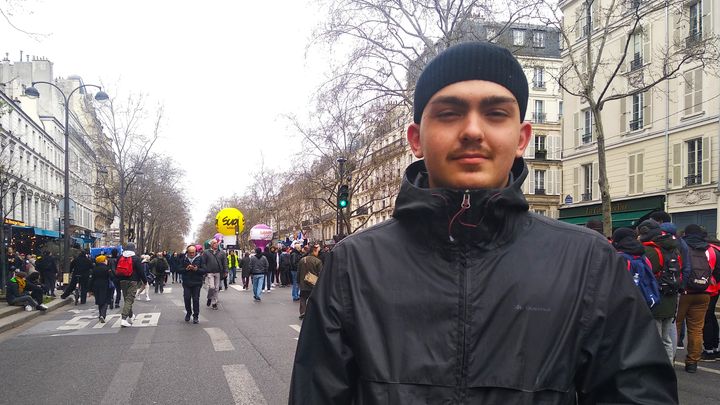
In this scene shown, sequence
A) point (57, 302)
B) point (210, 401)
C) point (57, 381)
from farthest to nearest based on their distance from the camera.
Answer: point (57, 302) → point (57, 381) → point (210, 401)

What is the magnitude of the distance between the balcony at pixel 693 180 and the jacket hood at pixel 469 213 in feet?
84.0

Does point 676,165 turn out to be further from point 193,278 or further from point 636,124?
point 193,278

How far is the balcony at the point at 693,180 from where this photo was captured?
76.6 ft

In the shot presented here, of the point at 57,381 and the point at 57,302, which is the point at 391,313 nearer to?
the point at 57,381

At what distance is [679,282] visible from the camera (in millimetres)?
6875

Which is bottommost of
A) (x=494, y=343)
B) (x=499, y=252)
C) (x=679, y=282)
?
(x=679, y=282)

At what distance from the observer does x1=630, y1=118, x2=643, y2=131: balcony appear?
87.8ft

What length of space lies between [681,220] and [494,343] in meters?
26.3

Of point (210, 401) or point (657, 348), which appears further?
point (210, 401)

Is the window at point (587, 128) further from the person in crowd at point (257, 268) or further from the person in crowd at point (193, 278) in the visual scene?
the person in crowd at point (193, 278)

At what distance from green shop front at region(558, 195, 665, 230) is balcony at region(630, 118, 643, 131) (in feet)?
11.2

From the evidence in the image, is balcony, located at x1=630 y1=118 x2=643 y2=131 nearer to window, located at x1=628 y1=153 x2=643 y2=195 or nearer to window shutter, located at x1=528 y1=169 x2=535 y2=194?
window, located at x1=628 y1=153 x2=643 y2=195

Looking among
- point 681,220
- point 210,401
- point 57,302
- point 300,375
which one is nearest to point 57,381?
point 210,401

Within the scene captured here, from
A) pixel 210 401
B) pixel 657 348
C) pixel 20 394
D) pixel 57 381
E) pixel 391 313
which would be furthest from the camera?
pixel 57 381
